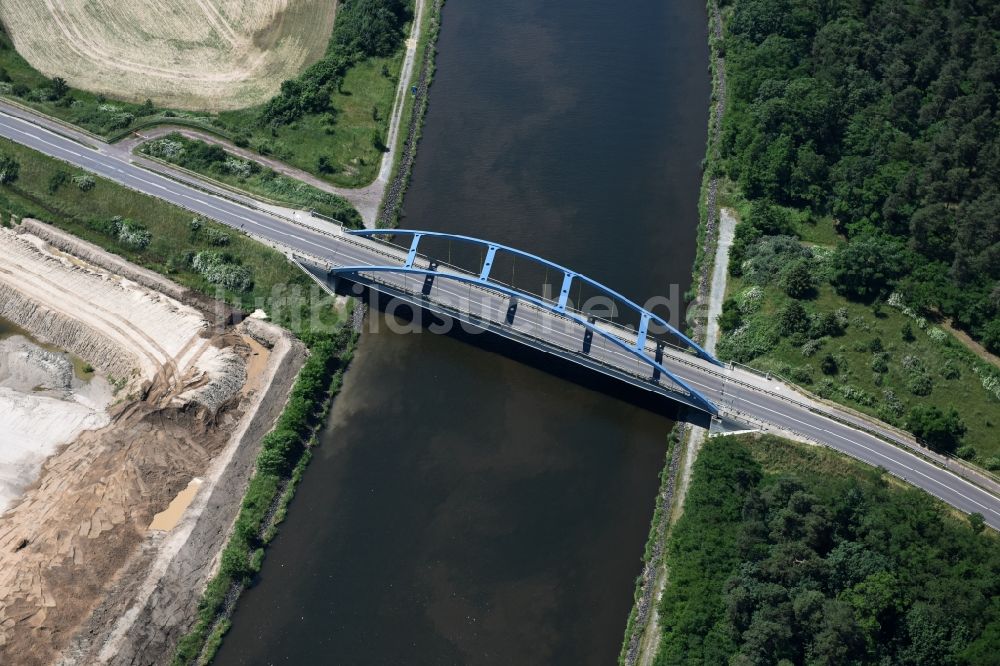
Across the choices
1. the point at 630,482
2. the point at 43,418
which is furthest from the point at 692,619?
the point at 43,418

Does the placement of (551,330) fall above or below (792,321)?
below

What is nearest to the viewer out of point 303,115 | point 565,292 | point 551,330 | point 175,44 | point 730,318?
point 565,292

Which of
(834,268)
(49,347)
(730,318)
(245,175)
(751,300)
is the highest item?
(834,268)

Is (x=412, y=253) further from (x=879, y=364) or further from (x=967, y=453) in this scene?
(x=967, y=453)

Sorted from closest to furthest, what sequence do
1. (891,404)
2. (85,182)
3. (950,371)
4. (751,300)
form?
(891,404) → (950,371) → (751,300) → (85,182)

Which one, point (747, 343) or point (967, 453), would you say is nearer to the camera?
point (967, 453)

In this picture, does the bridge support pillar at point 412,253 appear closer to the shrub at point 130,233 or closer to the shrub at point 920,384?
the shrub at point 130,233

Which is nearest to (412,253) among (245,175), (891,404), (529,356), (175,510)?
(529,356)

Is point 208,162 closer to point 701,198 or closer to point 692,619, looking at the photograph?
point 701,198
